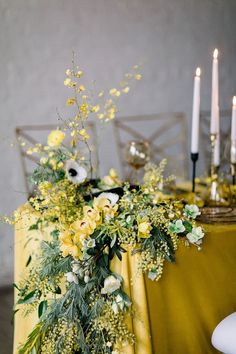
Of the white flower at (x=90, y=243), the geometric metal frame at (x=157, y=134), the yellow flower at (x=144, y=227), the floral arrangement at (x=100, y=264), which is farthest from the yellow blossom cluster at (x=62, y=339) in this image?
the geometric metal frame at (x=157, y=134)

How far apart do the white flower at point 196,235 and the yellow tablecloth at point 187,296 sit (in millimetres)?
42

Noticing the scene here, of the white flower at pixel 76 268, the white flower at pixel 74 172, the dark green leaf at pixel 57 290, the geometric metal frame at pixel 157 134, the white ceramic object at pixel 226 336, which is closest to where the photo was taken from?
the white ceramic object at pixel 226 336

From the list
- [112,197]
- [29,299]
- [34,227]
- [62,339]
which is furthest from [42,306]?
[112,197]

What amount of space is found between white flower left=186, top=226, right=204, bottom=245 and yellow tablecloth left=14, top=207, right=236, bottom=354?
0.04 metres

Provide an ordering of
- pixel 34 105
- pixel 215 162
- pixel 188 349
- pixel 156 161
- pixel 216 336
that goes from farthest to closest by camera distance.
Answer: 1. pixel 156 161
2. pixel 34 105
3. pixel 215 162
4. pixel 188 349
5. pixel 216 336

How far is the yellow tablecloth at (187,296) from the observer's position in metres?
1.47

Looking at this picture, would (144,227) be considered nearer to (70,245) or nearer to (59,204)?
(70,245)

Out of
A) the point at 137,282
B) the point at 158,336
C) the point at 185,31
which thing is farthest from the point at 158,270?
the point at 185,31

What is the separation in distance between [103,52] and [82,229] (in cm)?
175

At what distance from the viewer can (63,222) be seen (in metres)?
1.62

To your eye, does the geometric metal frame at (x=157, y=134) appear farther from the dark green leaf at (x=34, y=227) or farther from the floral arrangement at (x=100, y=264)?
the floral arrangement at (x=100, y=264)

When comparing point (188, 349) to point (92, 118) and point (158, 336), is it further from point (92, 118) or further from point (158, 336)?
point (92, 118)

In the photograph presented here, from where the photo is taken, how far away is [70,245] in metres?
1.46

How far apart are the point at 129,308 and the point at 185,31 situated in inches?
86.9
